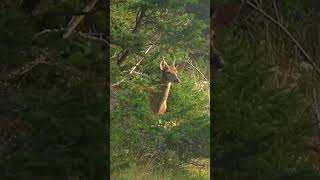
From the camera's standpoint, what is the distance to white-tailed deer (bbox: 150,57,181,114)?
2168 mm

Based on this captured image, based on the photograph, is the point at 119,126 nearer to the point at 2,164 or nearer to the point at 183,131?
the point at 183,131

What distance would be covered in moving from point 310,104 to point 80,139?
1.50 metres

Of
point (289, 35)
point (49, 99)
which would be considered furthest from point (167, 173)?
point (289, 35)

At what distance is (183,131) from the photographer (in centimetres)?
221

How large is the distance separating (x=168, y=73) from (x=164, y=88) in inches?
2.2

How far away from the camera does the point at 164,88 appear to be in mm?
2223

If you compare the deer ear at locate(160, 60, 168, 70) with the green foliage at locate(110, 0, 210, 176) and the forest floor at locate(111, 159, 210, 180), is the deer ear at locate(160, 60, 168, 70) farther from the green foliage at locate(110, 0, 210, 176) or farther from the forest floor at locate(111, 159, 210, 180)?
the forest floor at locate(111, 159, 210, 180)

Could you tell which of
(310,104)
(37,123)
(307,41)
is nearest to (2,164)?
(37,123)

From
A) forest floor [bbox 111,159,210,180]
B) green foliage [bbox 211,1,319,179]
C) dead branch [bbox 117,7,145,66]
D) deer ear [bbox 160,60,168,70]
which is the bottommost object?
forest floor [bbox 111,159,210,180]

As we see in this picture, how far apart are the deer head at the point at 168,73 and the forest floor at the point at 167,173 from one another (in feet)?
0.94

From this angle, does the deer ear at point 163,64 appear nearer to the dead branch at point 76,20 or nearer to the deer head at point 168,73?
the deer head at point 168,73

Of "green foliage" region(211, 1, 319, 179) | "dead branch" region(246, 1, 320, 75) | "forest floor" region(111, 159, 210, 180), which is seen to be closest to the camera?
"forest floor" region(111, 159, 210, 180)

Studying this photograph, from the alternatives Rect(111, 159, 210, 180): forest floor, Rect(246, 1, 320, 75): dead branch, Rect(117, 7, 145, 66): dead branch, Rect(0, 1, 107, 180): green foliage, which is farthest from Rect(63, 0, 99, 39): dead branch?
Rect(246, 1, 320, 75): dead branch

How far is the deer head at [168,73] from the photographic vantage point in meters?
2.15
